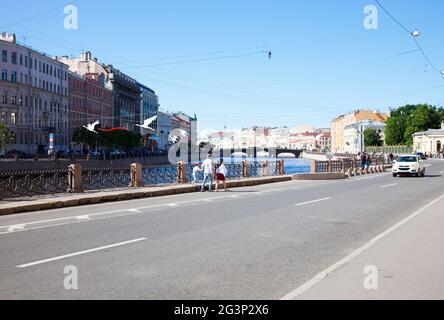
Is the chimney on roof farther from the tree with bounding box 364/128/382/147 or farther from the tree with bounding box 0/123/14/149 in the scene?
the tree with bounding box 364/128/382/147

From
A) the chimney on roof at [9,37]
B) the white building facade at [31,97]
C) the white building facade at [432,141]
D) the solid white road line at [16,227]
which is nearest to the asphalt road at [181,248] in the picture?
the solid white road line at [16,227]

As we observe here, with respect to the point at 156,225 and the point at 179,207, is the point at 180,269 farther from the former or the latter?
the point at 179,207

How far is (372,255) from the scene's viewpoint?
28.0ft

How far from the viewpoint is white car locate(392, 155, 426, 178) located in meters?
39.3

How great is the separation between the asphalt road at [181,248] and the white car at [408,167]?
77.8 ft

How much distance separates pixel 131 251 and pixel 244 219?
16.7ft

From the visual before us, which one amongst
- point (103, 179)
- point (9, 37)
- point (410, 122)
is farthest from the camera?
point (410, 122)

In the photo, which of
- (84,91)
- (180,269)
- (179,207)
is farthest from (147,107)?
(180,269)

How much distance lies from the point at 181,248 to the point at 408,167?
3348 cm

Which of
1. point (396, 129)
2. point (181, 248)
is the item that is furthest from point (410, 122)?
point (181, 248)

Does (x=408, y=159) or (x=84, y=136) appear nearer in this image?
(x=408, y=159)

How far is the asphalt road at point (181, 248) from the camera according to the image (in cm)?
659

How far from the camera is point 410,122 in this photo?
149375 mm

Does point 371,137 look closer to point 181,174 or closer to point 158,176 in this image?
point 158,176
